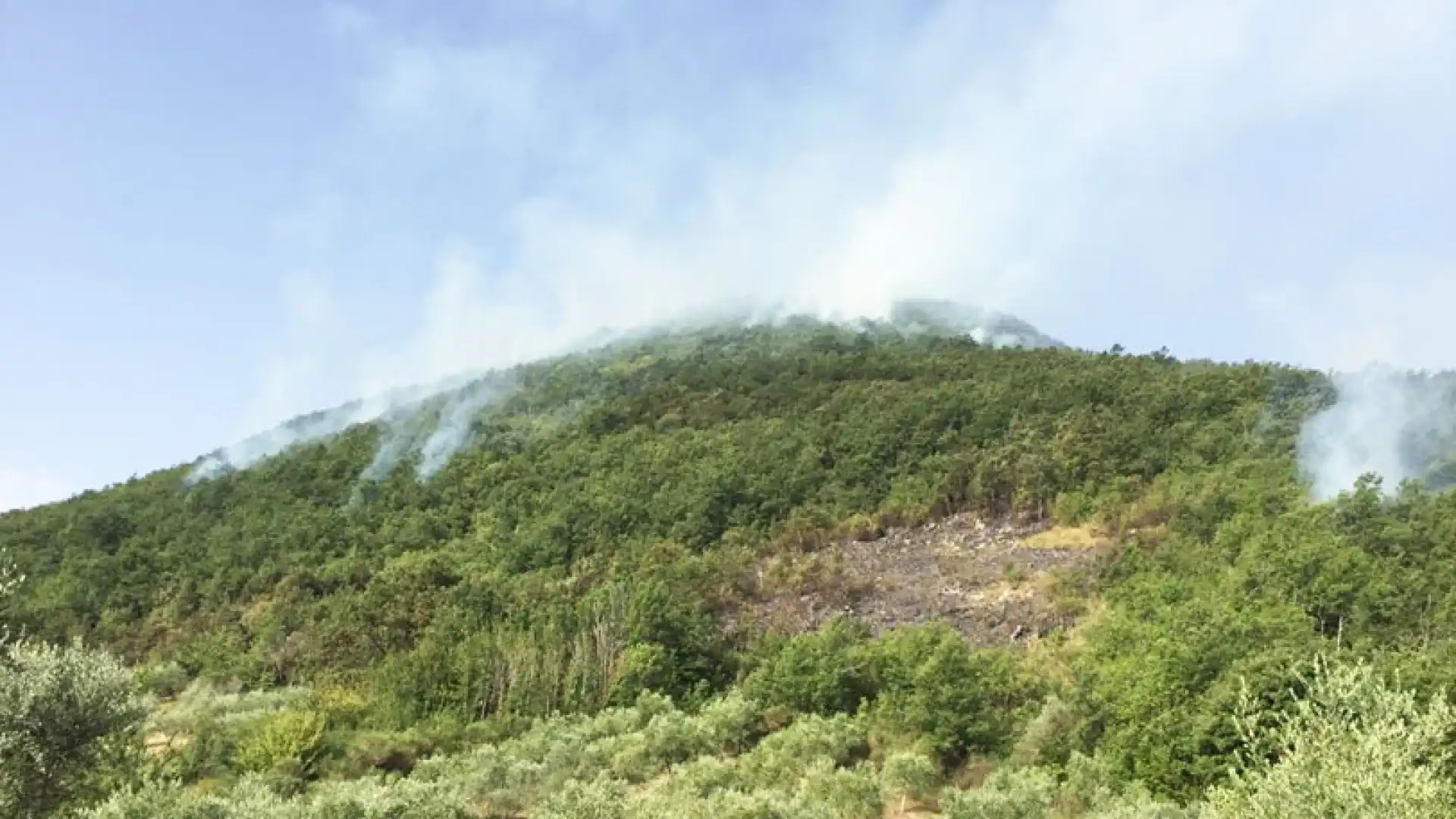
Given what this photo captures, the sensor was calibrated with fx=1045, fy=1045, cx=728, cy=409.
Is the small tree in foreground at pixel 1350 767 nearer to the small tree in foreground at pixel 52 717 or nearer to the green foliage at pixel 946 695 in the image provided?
the small tree in foreground at pixel 52 717

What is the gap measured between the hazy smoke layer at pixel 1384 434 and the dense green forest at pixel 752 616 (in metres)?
1.80

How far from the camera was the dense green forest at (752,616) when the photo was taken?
25141mm

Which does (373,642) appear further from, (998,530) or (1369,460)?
(1369,460)

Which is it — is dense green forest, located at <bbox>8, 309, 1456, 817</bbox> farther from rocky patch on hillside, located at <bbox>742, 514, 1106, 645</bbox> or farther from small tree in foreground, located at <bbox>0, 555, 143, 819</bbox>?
rocky patch on hillside, located at <bbox>742, 514, 1106, 645</bbox>

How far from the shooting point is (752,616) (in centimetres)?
5909

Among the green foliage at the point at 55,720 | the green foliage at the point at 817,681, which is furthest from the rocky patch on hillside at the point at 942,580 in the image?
the green foliage at the point at 55,720

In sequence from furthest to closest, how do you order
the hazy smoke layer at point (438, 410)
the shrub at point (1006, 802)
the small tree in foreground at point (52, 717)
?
the hazy smoke layer at point (438, 410), the shrub at point (1006, 802), the small tree in foreground at point (52, 717)

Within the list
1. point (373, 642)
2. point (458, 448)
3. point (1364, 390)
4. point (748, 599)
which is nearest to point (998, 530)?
point (748, 599)

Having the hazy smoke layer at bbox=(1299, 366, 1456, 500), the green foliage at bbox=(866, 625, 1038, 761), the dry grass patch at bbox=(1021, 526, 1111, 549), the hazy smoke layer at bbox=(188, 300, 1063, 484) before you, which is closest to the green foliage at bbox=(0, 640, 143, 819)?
the green foliage at bbox=(866, 625, 1038, 761)

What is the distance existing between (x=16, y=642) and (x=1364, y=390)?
83.6 m

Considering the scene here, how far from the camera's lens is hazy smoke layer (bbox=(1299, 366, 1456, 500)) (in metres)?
62.2

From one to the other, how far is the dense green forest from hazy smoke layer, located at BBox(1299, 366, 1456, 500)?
1.80 metres

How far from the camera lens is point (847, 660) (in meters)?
46.1

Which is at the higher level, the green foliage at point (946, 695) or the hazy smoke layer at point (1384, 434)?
the hazy smoke layer at point (1384, 434)
